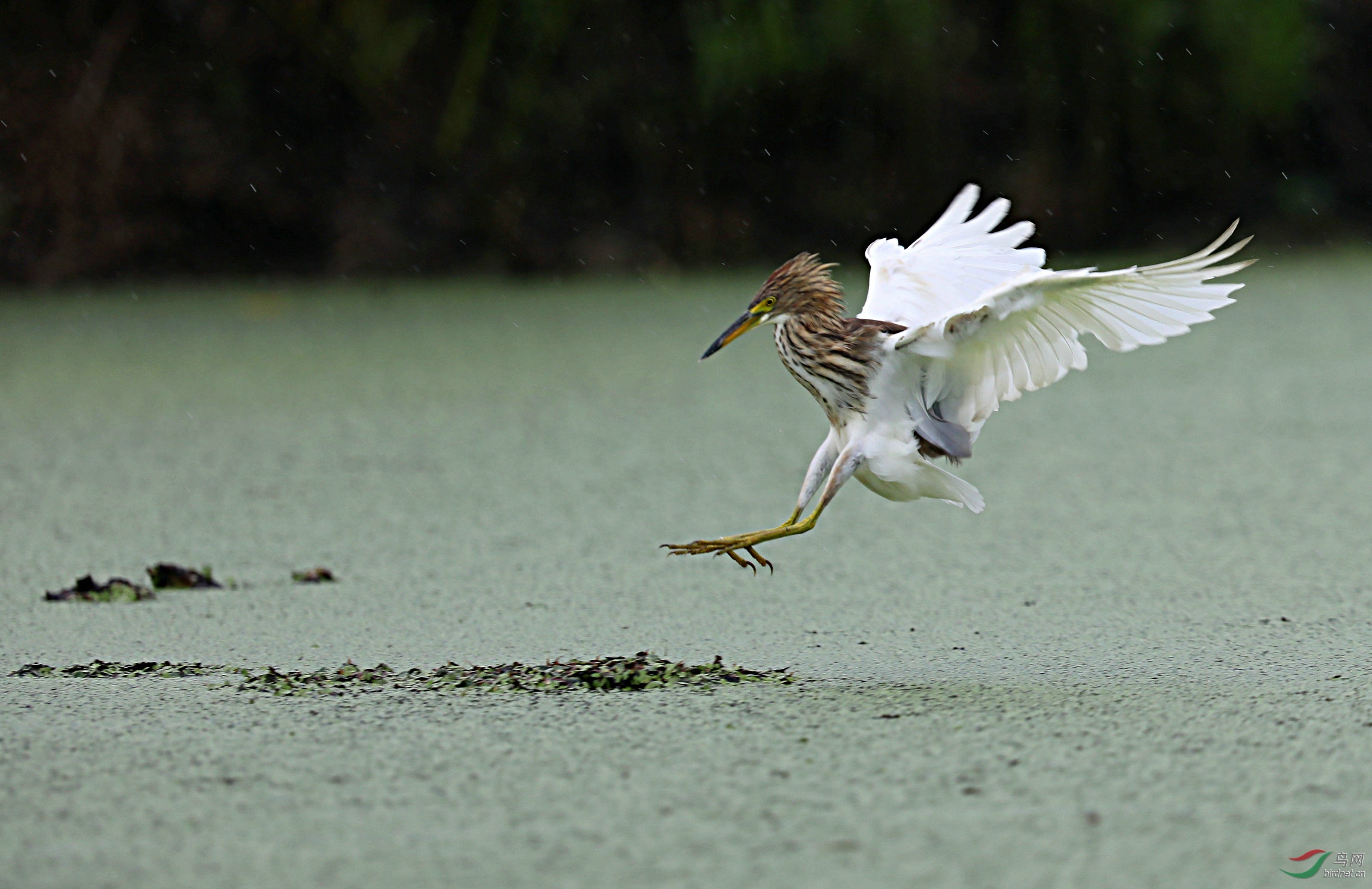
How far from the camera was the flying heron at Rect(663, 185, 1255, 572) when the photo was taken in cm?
167

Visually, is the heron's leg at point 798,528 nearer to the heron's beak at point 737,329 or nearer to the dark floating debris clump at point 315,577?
the heron's beak at point 737,329

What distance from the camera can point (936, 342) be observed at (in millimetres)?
1748

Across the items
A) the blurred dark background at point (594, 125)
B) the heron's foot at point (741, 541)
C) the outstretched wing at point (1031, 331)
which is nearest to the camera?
the outstretched wing at point (1031, 331)

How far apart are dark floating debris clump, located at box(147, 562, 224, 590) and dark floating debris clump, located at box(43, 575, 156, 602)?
54mm

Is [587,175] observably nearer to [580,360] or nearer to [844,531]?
[580,360]

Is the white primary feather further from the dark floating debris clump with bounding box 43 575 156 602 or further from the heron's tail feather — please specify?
the dark floating debris clump with bounding box 43 575 156 602

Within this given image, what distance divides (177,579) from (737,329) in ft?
2.88

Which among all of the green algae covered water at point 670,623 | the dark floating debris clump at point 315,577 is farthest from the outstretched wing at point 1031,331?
the dark floating debris clump at point 315,577

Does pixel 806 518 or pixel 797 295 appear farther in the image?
pixel 797 295

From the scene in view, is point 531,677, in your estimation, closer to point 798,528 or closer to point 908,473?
point 798,528

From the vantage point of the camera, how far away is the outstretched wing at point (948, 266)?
197cm

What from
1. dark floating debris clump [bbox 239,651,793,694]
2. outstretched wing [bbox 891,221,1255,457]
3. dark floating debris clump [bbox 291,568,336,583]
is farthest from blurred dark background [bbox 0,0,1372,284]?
dark floating debris clump [bbox 239,651,793,694]

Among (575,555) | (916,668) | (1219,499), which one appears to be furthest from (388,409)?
(916,668)

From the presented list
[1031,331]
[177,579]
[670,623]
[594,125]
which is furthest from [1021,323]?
[594,125]
